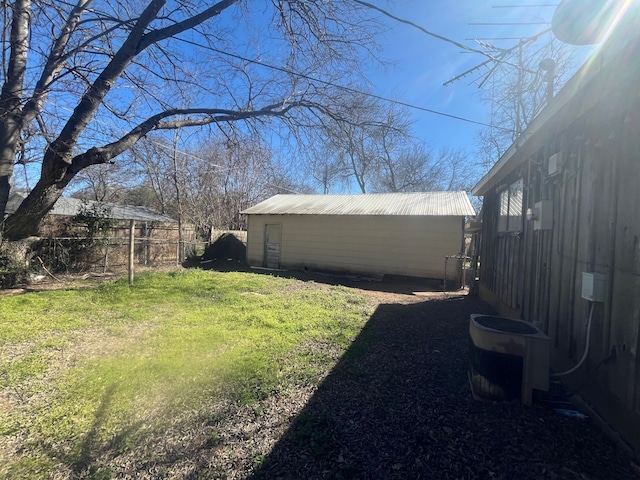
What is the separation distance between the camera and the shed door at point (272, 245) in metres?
14.1

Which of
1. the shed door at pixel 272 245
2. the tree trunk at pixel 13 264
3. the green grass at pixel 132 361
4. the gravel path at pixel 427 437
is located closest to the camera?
the gravel path at pixel 427 437

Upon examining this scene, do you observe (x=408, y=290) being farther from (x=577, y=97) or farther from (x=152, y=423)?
(x=152, y=423)

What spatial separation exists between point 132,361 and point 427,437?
310 cm

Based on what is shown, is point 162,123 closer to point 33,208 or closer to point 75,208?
point 33,208

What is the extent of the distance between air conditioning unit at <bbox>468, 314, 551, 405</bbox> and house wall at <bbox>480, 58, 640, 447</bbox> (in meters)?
0.43

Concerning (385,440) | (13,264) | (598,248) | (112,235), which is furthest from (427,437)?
(112,235)

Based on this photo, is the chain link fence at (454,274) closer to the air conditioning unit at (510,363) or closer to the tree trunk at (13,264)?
the air conditioning unit at (510,363)

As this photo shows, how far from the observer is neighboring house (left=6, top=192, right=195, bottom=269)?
32.7 feet

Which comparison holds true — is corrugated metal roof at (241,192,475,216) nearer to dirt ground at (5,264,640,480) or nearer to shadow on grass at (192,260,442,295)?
shadow on grass at (192,260,442,295)

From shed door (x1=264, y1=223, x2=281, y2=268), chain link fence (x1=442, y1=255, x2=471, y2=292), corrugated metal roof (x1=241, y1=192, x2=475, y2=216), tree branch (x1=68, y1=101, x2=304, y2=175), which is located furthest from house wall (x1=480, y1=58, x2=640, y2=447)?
shed door (x1=264, y1=223, x2=281, y2=268)

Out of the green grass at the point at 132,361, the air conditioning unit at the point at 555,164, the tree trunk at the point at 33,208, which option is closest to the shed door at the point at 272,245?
the green grass at the point at 132,361

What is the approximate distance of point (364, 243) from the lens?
12.2 m

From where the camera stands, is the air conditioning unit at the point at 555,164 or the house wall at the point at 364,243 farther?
the house wall at the point at 364,243

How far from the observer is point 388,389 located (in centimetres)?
301
